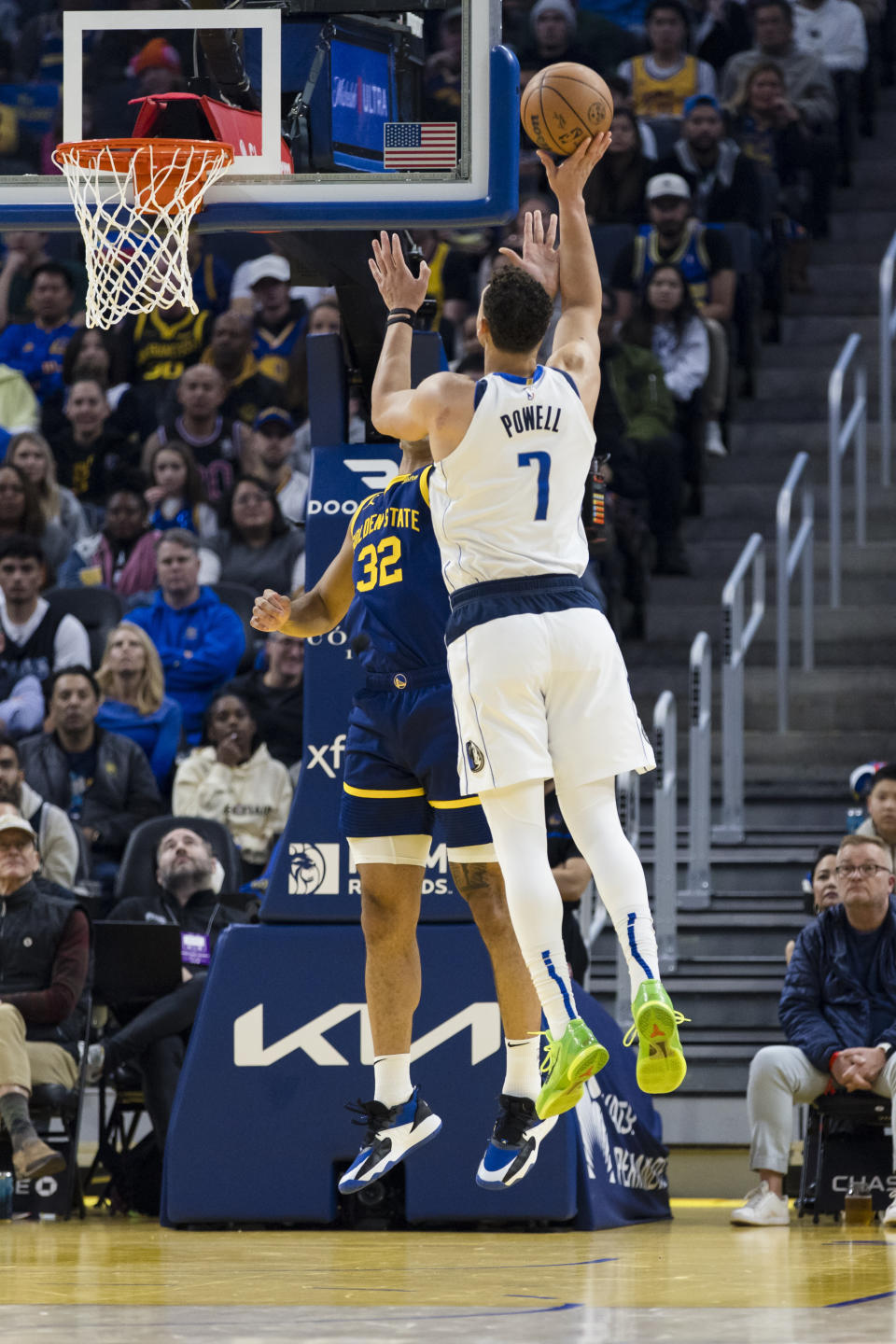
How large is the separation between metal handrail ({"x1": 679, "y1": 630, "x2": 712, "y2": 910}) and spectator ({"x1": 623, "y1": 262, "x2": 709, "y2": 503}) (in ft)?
9.91

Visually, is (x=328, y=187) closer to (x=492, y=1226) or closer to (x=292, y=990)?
(x=292, y=990)

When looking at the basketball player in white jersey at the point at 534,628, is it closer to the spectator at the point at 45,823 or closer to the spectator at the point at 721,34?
the spectator at the point at 45,823

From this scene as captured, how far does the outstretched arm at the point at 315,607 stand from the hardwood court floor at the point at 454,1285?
214 cm

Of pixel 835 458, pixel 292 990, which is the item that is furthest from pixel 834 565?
pixel 292 990

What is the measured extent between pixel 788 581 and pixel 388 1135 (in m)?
7.84

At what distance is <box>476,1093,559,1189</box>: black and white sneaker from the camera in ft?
21.8

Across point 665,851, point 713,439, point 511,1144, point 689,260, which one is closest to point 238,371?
point 689,260

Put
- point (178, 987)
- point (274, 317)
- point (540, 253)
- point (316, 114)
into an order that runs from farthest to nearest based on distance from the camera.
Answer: point (274, 317) < point (178, 987) < point (316, 114) < point (540, 253)

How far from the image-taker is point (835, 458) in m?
14.5

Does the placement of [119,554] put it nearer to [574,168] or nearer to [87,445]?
[87,445]

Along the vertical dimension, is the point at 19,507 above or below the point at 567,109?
below

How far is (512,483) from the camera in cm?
650

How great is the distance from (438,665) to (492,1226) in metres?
3.02

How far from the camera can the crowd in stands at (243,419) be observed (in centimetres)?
1269
